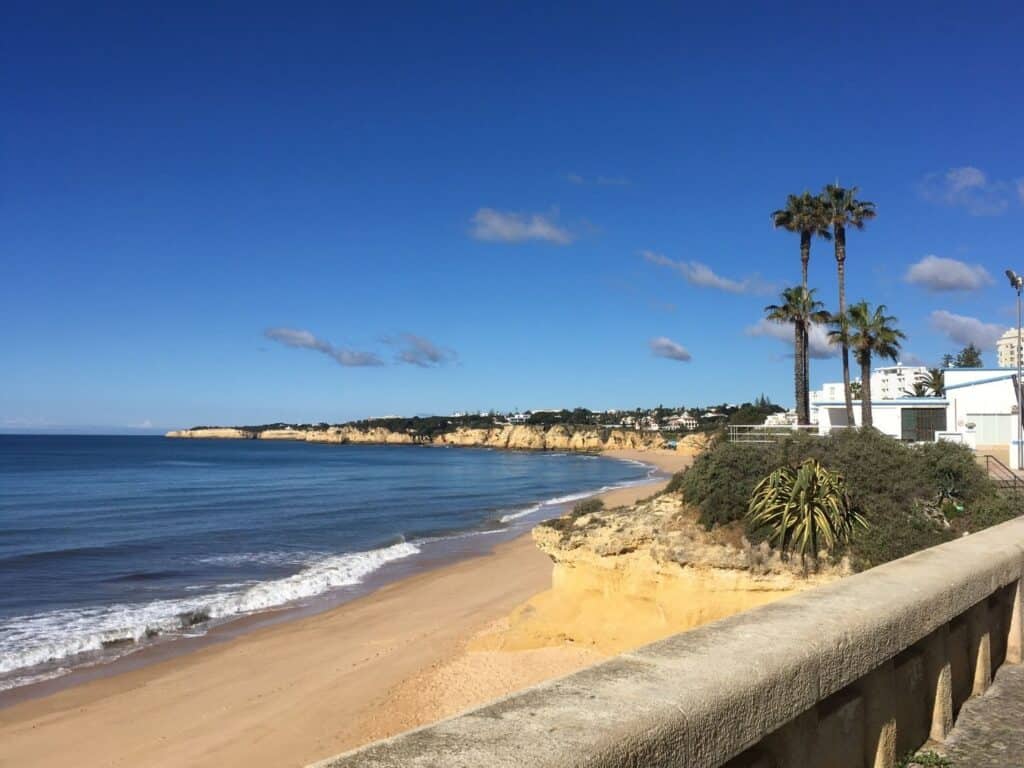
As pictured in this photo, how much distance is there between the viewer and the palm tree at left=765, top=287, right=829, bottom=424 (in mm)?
32438

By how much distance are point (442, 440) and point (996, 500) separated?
18856 cm

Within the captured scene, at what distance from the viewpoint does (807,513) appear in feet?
37.4

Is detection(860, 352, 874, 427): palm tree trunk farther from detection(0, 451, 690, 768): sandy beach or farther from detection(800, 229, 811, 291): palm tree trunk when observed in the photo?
detection(0, 451, 690, 768): sandy beach

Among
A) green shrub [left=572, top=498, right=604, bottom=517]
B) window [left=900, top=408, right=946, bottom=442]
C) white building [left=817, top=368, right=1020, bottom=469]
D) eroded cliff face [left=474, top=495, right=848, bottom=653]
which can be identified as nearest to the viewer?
eroded cliff face [left=474, top=495, right=848, bottom=653]

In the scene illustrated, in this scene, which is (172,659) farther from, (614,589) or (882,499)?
(882,499)

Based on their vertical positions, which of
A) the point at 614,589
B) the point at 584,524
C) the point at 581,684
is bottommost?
the point at 614,589

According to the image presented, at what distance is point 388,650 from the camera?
15.7 meters

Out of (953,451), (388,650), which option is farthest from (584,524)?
(953,451)

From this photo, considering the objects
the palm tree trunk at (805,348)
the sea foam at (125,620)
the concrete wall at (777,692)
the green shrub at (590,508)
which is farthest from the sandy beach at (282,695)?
the palm tree trunk at (805,348)

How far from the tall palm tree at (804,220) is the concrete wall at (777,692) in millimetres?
31975

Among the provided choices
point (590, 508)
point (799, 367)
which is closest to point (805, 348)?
point (799, 367)

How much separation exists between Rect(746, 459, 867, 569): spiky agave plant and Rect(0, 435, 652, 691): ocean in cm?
1304

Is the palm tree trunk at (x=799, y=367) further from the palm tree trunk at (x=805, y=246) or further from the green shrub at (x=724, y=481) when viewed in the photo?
the green shrub at (x=724, y=481)

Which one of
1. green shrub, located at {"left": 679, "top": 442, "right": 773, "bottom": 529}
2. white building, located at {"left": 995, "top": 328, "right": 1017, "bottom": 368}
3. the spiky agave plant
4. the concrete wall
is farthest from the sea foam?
white building, located at {"left": 995, "top": 328, "right": 1017, "bottom": 368}
